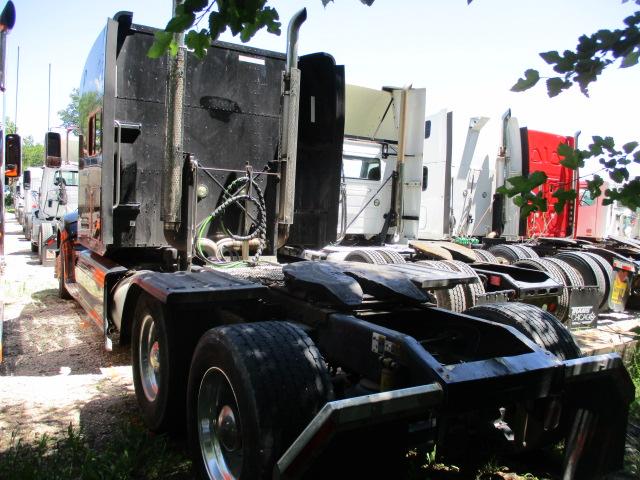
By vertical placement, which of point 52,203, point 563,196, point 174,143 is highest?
point 174,143

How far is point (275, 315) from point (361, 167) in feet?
18.6

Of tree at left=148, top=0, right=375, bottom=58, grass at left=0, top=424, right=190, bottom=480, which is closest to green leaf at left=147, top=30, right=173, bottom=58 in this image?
tree at left=148, top=0, right=375, bottom=58

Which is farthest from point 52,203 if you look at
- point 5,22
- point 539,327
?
point 539,327

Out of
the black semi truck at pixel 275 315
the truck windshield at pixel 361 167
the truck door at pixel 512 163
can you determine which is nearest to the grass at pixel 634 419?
the black semi truck at pixel 275 315

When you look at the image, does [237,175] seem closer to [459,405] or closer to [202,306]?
[202,306]

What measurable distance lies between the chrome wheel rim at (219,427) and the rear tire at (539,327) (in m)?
1.70

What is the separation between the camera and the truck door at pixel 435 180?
10.1 m

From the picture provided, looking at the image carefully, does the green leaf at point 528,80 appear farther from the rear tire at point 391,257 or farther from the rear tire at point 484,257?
the rear tire at point 484,257

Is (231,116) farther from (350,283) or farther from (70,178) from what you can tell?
(70,178)

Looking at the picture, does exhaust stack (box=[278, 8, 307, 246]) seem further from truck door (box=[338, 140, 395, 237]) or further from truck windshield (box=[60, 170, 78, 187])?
truck windshield (box=[60, 170, 78, 187])

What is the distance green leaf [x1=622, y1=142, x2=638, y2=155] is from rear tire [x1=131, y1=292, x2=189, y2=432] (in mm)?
2668

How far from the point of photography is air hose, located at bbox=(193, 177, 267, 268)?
17.5ft

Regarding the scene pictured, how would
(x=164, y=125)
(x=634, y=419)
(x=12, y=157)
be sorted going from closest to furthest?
(x=634, y=419) → (x=12, y=157) → (x=164, y=125)

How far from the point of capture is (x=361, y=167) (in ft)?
30.0
